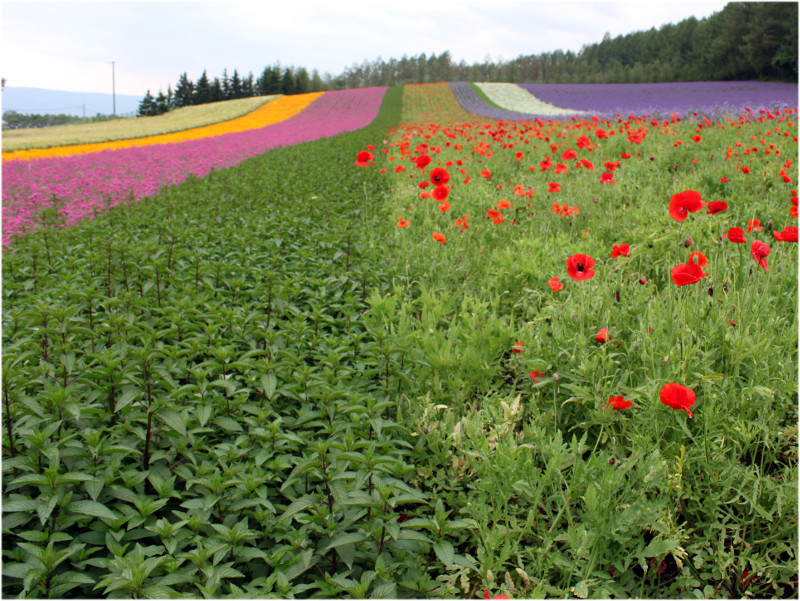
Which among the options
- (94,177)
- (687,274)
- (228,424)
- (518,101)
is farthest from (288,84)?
(687,274)

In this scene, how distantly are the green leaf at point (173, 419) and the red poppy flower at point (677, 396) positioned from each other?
1758 mm

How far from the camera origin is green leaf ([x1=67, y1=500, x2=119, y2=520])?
1.56 metres

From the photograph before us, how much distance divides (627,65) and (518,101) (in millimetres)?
29167

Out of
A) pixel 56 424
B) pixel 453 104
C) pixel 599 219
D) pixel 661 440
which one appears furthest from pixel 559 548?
pixel 453 104

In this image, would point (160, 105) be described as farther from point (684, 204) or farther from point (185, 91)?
point (684, 204)

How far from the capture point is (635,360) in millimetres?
2385

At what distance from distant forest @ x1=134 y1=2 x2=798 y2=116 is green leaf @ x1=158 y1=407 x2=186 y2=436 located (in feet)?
127

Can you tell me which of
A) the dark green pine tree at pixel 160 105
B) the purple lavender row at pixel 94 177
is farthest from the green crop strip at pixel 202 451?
the dark green pine tree at pixel 160 105

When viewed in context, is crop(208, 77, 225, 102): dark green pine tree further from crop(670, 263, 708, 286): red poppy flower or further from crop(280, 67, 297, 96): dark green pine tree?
crop(670, 263, 708, 286): red poppy flower

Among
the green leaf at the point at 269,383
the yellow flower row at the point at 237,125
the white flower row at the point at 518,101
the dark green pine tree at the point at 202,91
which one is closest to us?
the green leaf at the point at 269,383

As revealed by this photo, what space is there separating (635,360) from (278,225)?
361 centimetres

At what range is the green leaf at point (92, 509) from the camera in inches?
61.3

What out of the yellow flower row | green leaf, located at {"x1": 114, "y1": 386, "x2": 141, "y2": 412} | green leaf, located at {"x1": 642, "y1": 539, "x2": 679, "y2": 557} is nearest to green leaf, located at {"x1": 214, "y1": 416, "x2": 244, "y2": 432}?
green leaf, located at {"x1": 114, "y1": 386, "x2": 141, "y2": 412}

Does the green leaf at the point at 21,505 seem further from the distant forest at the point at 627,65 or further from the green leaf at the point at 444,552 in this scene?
the distant forest at the point at 627,65
